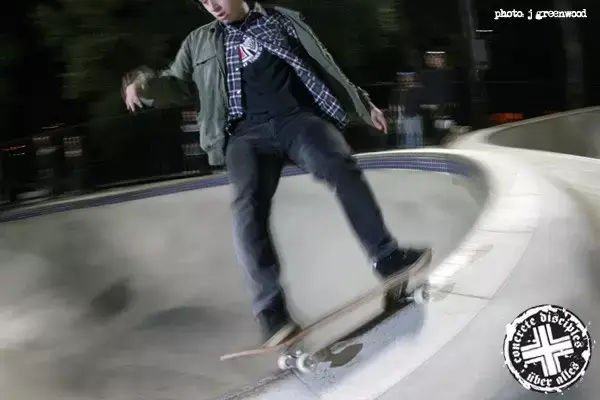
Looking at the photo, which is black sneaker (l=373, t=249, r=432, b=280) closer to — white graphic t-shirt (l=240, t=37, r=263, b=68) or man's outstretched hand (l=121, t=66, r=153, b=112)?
white graphic t-shirt (l=240, t=37, r=263, b=68)

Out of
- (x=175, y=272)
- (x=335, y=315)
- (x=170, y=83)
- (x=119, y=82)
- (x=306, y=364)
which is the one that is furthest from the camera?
(x=119, y=82)

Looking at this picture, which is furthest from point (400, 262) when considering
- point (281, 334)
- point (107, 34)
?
point (107, 34)

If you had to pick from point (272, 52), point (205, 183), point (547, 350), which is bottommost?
point (547, 350)

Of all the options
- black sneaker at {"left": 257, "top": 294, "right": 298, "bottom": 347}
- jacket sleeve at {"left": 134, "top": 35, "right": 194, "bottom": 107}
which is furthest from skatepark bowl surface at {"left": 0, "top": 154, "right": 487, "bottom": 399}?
jacket sleeve at {"left": 134, "top": 35, "right": 194, "bottom": 107}

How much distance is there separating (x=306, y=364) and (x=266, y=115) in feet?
3.34

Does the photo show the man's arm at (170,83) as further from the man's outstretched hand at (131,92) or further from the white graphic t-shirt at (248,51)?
the white graphic t-shirt at (248,51)

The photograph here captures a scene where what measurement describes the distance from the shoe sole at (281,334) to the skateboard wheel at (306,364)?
196mm

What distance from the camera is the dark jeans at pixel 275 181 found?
2.54 m

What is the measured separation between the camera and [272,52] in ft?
9.02

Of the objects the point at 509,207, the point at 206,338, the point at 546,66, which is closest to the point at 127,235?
the point at 206,338

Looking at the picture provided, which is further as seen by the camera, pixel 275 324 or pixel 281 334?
pixel 275 324

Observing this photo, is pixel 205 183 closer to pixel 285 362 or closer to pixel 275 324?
pixel 275 324

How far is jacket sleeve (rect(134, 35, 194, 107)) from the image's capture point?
9.18 feet

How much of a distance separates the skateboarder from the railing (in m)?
4.30
